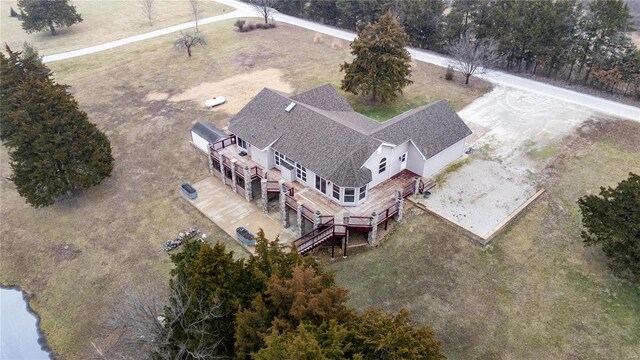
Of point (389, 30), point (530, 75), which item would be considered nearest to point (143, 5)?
point (389, 30)

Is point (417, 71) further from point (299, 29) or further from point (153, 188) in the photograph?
point (153, 188)

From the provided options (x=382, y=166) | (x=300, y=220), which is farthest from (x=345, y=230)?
(x=382, y=166)

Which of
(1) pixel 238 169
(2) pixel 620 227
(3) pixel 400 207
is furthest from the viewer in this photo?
(1) pixel 238 169

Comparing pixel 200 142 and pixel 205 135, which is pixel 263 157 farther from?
pixel 200 142

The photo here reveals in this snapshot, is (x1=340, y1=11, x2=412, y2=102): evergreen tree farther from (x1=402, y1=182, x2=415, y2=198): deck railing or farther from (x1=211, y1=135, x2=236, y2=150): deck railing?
(x1=402, y1=182, x2=415, y2=198): deck railing

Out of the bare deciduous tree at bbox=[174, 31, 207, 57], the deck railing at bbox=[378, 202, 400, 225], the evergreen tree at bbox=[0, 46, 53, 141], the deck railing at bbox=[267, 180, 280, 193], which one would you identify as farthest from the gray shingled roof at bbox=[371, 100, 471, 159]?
the bare deciduous tree at bbox=[174, 31, 207, 57]

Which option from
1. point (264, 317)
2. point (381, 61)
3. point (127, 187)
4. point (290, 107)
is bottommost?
point (127, 187)
